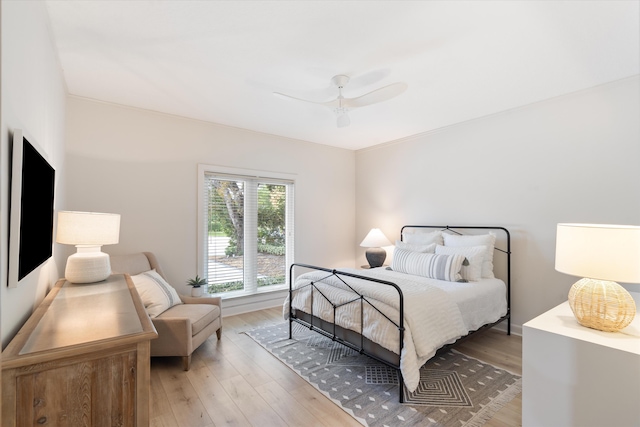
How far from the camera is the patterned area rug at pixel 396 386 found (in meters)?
2.03

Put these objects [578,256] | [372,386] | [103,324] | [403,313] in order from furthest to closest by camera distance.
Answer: [372,386], [403,313], [578,256], [103,324]

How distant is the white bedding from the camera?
2197mm

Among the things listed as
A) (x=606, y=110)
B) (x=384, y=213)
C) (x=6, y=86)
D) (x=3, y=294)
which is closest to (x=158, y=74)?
(x=6, y=86)

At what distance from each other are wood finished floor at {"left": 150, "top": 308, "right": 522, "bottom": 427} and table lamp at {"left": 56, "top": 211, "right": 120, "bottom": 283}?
1.02 meters

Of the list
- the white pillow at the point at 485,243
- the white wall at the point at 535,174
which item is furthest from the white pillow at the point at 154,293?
the white wall at the point at 535,174

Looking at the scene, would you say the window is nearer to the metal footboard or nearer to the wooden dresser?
the metal footboard

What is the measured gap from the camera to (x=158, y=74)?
8.67 feet

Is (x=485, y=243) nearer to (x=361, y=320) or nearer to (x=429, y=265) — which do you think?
(x=429, y=265)

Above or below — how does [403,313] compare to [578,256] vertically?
below

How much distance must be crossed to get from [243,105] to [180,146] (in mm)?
1024

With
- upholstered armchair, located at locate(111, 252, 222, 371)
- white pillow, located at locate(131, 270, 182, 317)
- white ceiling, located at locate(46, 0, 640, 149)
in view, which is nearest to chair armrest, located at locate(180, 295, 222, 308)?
upholstered armchair, located at locate(111, 252, 222, 371)

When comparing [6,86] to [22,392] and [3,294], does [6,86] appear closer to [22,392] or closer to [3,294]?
[3,294]

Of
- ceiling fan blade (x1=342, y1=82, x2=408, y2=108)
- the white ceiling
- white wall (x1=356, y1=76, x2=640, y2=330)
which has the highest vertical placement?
the white ceiling

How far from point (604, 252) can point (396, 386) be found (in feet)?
5.48
